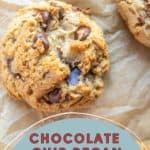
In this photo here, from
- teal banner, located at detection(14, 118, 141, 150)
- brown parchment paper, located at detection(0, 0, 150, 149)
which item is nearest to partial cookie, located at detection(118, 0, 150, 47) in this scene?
brown parchment paper, located at detection(0, 0, 150, 149)

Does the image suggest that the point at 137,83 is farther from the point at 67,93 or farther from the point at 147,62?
the point at 67,93

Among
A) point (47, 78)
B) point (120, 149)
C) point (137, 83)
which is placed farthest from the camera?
point (137, 83)

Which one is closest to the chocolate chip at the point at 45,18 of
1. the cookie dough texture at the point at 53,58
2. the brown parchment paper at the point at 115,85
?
the cookie dough texture at the point at 53,58

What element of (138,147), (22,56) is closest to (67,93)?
(22,56)

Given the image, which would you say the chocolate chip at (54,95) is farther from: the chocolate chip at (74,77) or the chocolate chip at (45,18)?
the chocolate chip at (45,18)

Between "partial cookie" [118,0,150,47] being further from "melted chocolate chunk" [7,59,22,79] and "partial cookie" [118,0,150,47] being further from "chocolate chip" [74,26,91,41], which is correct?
"melted chocolate chunk" [7,59,22,79]

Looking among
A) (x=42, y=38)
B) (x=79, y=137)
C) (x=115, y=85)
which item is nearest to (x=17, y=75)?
(x=42, y=38)

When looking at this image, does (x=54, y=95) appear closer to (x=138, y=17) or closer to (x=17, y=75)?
(x=17, y=75)
